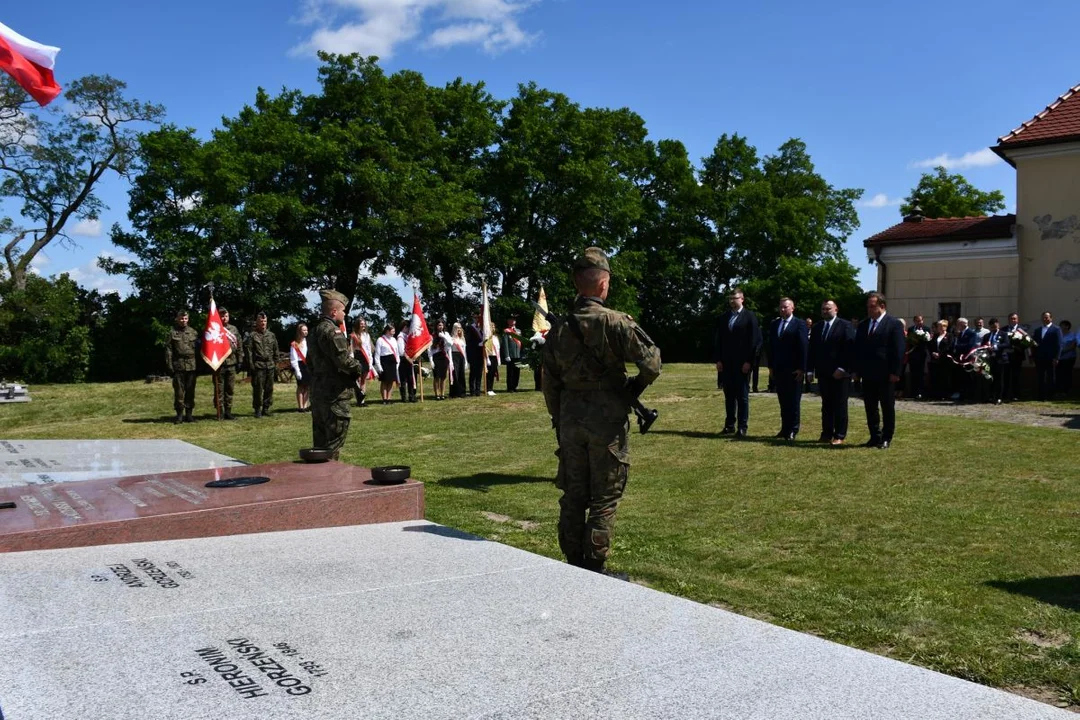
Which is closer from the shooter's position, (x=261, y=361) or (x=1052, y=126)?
(x=261, y=361)

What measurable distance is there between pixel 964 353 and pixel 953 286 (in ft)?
18.7

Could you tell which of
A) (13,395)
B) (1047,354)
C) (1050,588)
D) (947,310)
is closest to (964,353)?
(1047,354)

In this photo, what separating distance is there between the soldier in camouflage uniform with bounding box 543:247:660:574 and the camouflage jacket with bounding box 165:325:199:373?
44.2 ft

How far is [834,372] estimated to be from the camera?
40.6 feet

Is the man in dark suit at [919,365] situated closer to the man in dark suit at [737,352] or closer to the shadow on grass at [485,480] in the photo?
the man in dark suit at [737,352]

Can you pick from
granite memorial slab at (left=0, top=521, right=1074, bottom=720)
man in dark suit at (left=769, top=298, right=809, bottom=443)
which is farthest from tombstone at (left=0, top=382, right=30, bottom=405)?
granite memorial slab at (left=0, top=521, right=1074, bottom=720)

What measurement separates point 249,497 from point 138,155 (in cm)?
3548

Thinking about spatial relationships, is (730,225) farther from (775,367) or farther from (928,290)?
(775,367)

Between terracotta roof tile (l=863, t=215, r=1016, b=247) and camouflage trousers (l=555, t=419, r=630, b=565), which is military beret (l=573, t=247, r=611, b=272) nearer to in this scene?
camouflage trousers (l=555, t=419, r=630, b=565)

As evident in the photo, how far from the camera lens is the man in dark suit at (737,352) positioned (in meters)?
13.1

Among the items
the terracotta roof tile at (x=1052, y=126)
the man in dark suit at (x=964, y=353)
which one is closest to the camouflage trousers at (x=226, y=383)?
the man in dark suit at (x=964, y=353)

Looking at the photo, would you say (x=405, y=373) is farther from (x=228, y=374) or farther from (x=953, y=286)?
(x=953, y=286)

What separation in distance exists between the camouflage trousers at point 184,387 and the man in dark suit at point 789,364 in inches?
441

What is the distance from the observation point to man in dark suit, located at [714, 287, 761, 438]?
13125 mm
